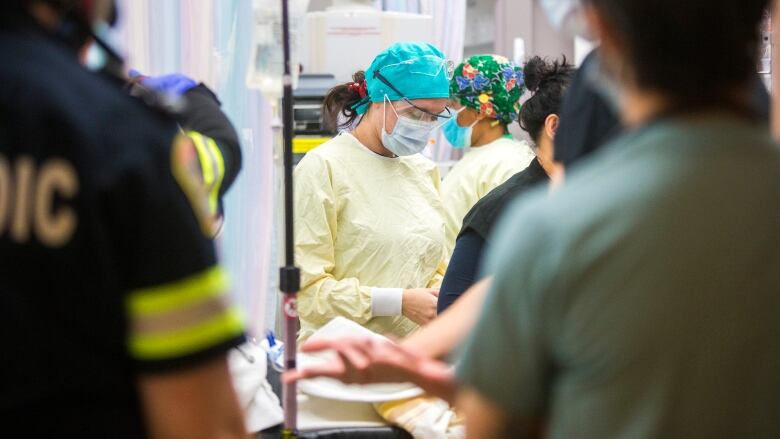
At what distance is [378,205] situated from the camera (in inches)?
95.7

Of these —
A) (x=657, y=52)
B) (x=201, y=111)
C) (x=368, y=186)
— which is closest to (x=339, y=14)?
(x=368, y=186)

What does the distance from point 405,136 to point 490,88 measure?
0.85 m

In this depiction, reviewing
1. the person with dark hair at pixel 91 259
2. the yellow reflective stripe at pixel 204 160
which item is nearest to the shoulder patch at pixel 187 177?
the person with dark hair at pixel 91 259

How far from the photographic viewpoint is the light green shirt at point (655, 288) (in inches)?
30.3

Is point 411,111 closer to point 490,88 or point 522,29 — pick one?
point 490,88

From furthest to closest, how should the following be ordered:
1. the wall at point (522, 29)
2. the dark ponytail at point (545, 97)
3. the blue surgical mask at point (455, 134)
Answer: the wall at point (522, 29)
the blue surgical mask at point (455, 134)
the dark ponytail at point (545, 97)

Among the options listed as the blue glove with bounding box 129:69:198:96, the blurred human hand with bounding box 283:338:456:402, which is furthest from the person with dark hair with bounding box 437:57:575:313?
the blurred human hand with bounding box 283:338:456:402

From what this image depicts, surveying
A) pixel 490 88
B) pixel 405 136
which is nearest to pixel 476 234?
pixel 405 136

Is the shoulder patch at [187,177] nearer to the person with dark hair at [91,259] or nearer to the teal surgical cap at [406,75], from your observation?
the person with dark hair at [91,259]

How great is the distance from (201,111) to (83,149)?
0.81 meters

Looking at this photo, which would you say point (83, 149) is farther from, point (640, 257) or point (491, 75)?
point (491, 75)

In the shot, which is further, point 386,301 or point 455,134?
point 455,134

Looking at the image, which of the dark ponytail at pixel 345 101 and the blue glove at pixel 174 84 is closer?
the blue glove at pixel 174 84

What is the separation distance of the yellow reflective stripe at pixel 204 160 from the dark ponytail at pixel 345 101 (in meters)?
1.26
